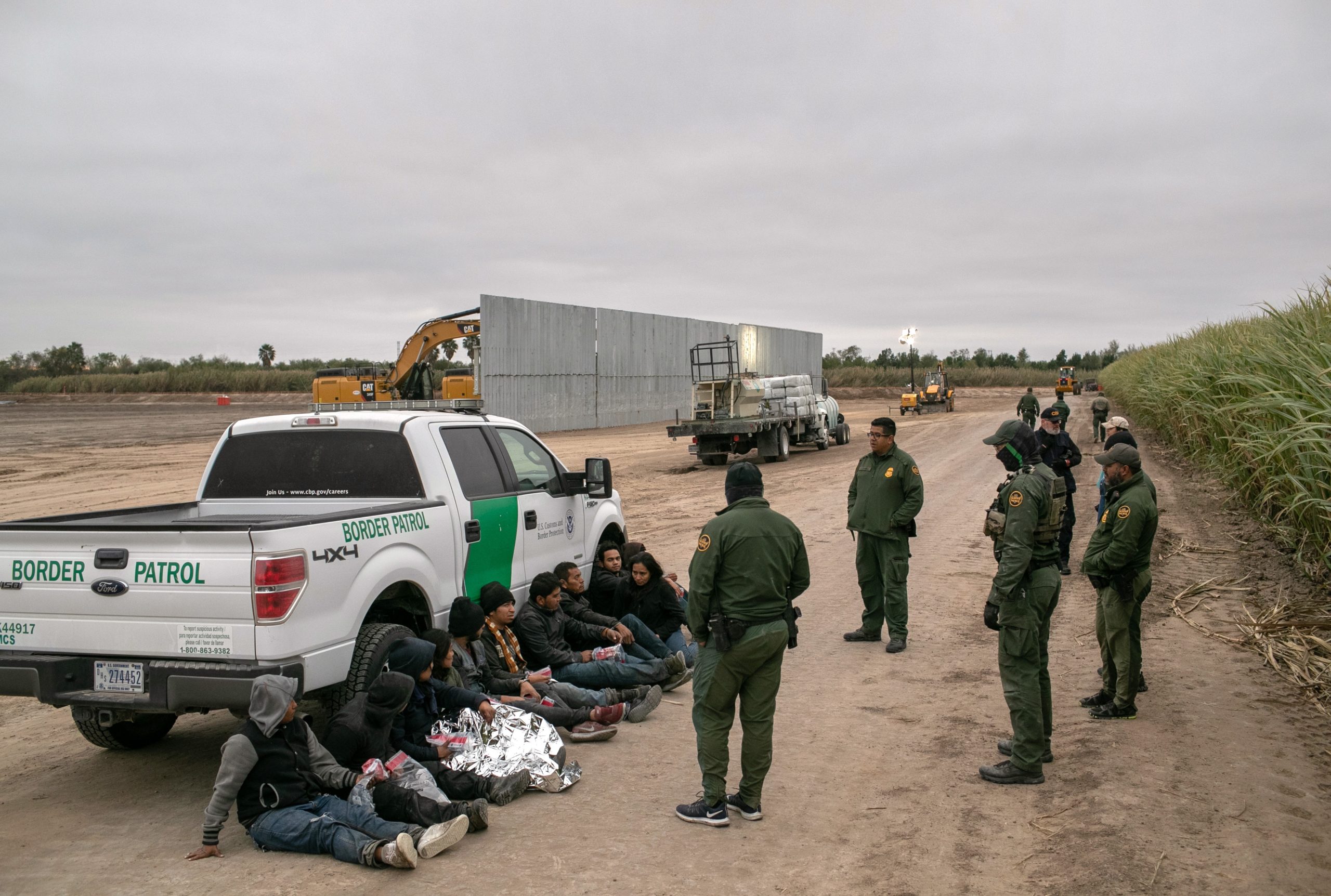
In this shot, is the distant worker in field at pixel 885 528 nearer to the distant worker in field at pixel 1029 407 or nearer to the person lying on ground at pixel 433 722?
the person lying on ground at pixel 433 722

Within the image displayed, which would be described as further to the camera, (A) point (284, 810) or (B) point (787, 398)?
(B) point (787, 398)

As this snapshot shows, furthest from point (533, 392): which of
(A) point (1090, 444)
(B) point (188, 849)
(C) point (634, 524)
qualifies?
(B) point (188, 849)

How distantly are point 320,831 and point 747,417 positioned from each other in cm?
2129

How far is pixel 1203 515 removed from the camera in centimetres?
1451

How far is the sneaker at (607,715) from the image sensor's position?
20.9ft

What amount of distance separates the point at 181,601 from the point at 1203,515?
46.7ft

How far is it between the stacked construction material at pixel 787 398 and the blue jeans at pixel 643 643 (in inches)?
724

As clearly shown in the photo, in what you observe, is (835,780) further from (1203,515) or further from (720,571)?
(1203,515)

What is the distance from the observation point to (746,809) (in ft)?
16.4

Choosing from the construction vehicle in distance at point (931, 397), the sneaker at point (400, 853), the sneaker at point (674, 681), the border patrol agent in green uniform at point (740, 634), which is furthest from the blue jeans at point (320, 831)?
the construction vehicle in distance at point (931, 397)

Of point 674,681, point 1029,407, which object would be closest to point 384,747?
point 674,681

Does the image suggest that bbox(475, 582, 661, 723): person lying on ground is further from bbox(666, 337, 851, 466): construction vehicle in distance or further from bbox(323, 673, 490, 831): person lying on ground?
bbox(666, 337, 851, 466): construction vehicle in distance

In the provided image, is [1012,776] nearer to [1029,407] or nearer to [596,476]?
[596,476]

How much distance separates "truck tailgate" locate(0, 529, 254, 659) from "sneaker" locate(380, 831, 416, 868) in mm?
1223
